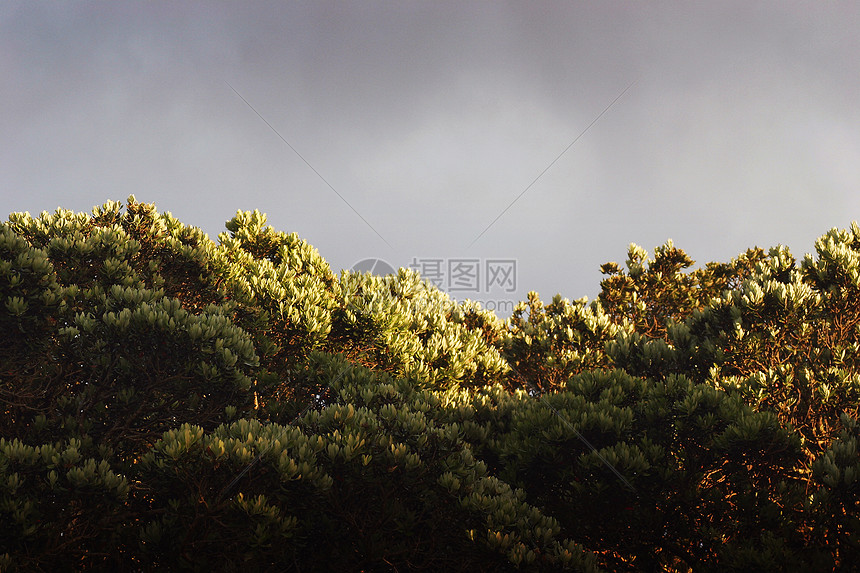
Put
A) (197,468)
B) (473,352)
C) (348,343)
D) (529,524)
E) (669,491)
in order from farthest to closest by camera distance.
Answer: (473,352) → (348,343) → (669,491) → (529,524) → (197,468)

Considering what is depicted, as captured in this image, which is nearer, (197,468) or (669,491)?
(197,468)

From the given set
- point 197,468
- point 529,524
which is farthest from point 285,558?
point 529,524


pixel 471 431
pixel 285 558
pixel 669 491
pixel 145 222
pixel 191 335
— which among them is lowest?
pixel 285 558

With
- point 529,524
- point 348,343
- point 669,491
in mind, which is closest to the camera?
point 529,524

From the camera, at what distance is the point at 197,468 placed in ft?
24.6

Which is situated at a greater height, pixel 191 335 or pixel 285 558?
pixel 191 335

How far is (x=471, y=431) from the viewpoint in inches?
439

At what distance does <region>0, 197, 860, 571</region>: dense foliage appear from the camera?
7.66 metres

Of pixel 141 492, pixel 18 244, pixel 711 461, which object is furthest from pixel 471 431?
pixel 18 244

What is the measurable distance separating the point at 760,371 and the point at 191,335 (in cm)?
1040

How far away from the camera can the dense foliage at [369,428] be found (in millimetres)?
7660

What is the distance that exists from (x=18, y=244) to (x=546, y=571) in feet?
30.7

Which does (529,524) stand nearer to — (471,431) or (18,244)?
(471,431)

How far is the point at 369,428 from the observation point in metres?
8.38
